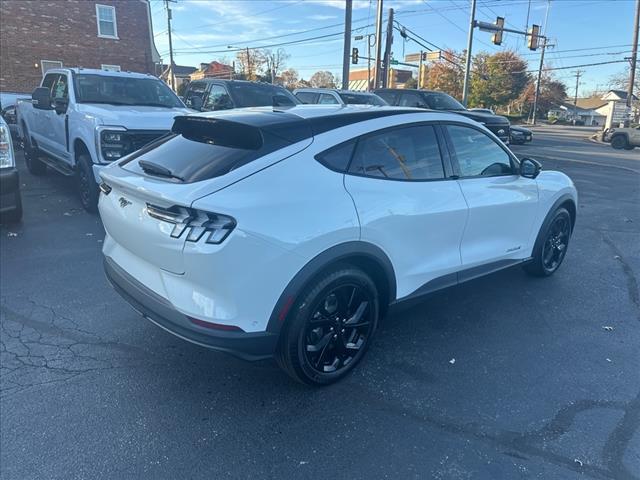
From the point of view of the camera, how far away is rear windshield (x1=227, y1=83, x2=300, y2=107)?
33.4 feet

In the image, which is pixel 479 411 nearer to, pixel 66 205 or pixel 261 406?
pixel 261 406

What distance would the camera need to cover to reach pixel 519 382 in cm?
315

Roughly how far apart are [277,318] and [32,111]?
8546mm

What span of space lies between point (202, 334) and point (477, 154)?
2.71 meters

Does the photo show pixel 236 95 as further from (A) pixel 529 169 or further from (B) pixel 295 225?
(B) pixel 295 225

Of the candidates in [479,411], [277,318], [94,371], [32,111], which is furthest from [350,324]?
[32,111]

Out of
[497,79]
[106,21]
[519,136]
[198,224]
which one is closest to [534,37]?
[519,136]

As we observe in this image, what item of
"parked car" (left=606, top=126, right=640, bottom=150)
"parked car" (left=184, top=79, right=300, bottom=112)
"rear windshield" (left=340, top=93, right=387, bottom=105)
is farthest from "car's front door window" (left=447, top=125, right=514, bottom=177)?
"parked car" (left=606, top=126, right=640, bottom=150)

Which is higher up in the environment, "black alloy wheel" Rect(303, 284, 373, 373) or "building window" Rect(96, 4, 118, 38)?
"building window" Rect(96, 4, 118, 38)

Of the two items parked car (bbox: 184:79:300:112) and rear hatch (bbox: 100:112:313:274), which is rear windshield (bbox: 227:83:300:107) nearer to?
parked car (bbox: 184:79:300:112)

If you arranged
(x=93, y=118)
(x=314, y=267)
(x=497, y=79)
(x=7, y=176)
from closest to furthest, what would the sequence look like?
(x=314, y=267) → (x=7, y=176) → (x=93, y=118) → (x=497, y=79)

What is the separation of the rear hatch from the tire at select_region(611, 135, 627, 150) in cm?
2439

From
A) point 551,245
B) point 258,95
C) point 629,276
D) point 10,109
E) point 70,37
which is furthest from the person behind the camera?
point 70,37

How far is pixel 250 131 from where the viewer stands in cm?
274
